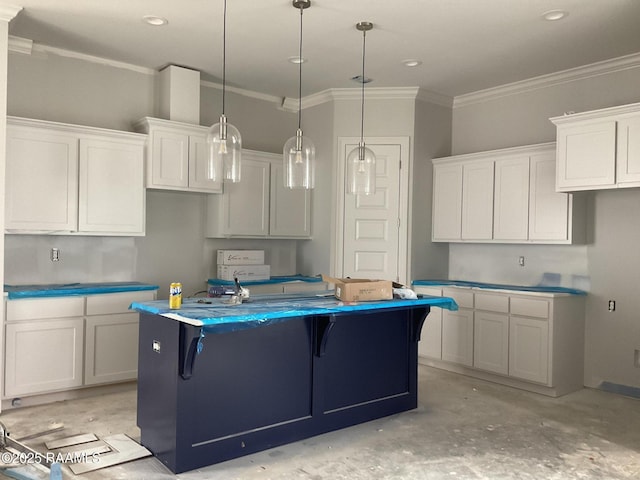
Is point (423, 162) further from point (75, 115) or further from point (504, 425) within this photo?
point (75, 115)

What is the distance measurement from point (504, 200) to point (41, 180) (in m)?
4.06

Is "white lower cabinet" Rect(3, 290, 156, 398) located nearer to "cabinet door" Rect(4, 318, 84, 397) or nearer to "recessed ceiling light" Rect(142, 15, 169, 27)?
"cabinet door" Rect(4, 318, 84, 397)

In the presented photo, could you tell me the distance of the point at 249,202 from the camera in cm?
Result: 562

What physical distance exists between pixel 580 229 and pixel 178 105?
380cm

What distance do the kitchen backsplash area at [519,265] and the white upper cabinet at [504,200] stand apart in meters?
0.26

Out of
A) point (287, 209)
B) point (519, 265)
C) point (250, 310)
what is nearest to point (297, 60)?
point (287, 209)

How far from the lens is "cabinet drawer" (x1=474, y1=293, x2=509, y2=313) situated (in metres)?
4.96

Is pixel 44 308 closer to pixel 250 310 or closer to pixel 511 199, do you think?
pixel 250 310

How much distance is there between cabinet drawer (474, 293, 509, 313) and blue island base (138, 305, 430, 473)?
1.32 m

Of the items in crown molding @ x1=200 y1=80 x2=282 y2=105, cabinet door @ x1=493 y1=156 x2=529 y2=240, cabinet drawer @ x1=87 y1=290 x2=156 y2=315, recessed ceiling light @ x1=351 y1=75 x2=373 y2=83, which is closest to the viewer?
cabinet drawer @ x1=87 y1=290 x2=156 y2=315

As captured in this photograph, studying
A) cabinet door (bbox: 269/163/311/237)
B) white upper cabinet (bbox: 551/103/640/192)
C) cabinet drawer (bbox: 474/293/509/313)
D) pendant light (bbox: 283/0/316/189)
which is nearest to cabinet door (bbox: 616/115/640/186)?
white upper cabinet (bbox: 551/103/640/192)

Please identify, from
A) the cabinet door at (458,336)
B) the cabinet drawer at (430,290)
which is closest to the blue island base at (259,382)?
the cabinet door at (458,336)

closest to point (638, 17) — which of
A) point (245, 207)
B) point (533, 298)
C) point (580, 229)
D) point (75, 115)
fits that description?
point (580, 229)

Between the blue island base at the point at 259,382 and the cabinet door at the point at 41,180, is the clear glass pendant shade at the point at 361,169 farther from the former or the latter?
the cabinet door at the point at 41,180
